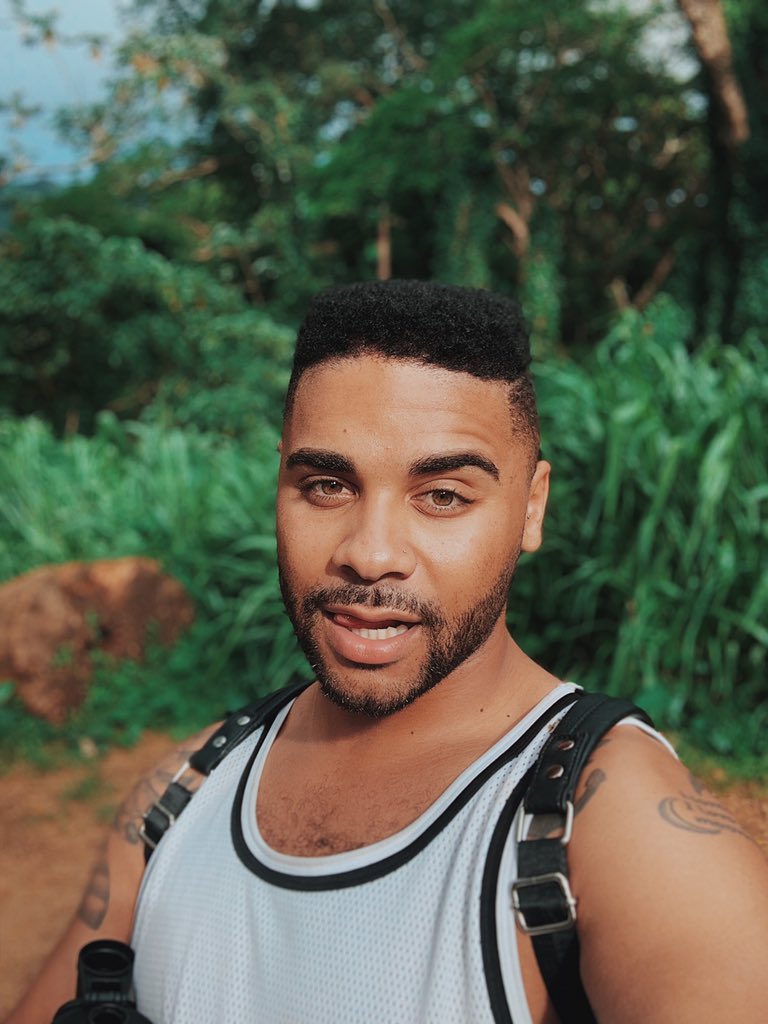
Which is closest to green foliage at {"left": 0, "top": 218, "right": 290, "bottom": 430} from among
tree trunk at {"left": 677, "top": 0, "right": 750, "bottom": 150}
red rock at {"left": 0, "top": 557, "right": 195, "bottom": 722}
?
tree trunk at {"left": 677, "top": 0, "right": 750, "bottom": 150}

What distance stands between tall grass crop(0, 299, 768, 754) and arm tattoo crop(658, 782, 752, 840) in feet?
9.56

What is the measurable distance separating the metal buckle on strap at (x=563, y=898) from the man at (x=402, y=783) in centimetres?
2

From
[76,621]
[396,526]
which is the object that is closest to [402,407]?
[396,526]

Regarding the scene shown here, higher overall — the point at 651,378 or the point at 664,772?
the point at 651,378

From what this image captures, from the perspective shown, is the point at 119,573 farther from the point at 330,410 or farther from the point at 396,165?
the point at 396,165

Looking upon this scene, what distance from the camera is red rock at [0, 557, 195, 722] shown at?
5.34 meters

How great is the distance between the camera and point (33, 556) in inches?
269

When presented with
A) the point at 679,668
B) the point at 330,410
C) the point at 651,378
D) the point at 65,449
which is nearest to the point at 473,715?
the point at 330,410

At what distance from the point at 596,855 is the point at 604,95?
17499 mm

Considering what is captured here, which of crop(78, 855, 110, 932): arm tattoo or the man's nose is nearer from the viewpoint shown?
the man's nose

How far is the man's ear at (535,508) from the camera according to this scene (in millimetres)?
1509

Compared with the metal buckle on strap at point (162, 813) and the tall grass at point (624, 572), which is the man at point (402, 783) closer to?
the metal buckle on strap at point (162, 813)

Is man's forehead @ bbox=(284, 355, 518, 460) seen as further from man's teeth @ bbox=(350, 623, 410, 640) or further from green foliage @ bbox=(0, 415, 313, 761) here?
green foliage @ bbox=(0, 415, 313, 761)

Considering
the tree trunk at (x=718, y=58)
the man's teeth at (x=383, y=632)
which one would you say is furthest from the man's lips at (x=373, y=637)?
the tree trunk at (x=718, y=58)
